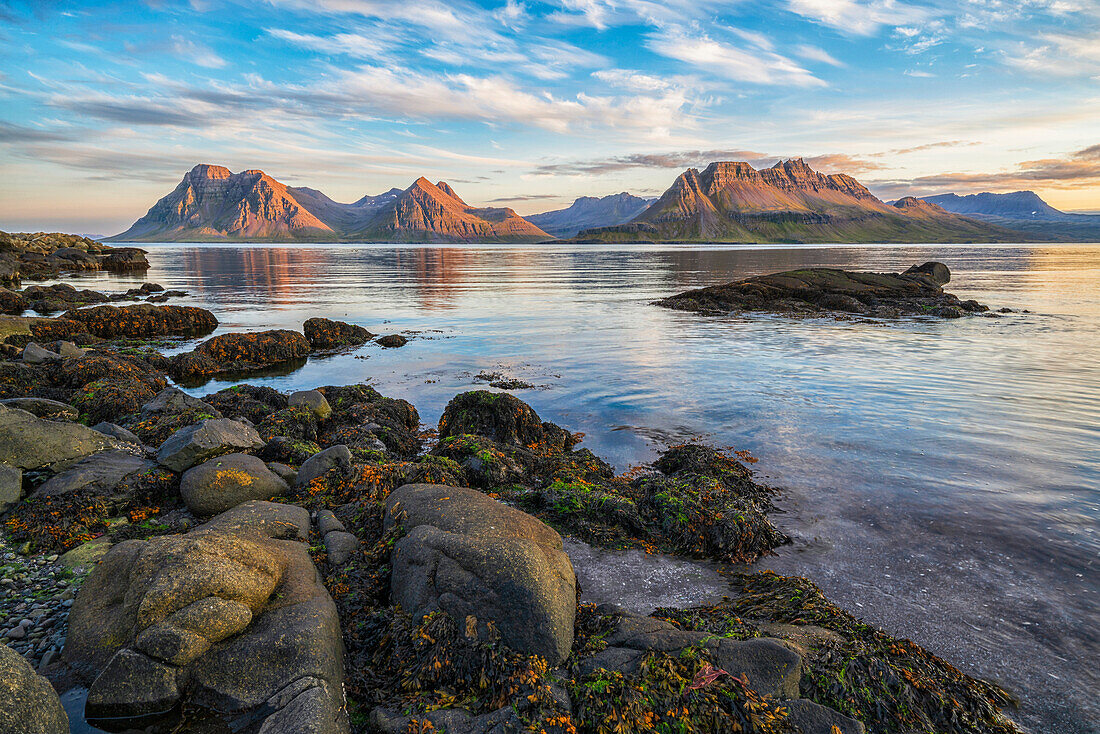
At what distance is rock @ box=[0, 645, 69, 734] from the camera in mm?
3742

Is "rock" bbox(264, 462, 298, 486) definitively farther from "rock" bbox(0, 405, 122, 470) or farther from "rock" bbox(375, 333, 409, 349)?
"rock" bbox(375, 333, 409, 349)

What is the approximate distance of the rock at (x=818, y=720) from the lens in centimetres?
442

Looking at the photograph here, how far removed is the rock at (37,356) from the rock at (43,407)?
22.7 ft

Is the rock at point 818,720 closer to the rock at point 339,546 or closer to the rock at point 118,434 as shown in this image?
the rock at point 339,546

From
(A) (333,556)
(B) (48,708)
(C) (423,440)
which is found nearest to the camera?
(B) (48,708)

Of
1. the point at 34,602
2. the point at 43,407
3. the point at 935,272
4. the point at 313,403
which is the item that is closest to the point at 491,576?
the point at 34,602

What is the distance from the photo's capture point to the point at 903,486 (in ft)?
32.6

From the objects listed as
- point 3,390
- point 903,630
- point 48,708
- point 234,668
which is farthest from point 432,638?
point 3,390

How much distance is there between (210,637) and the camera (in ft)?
16.1

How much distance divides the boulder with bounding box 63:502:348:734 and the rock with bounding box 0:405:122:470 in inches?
169

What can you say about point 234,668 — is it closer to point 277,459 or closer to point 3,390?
point 277,459

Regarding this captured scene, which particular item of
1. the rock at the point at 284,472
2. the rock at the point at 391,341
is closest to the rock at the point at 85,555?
the rock at the point at 284,472

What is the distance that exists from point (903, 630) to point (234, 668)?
6996mm

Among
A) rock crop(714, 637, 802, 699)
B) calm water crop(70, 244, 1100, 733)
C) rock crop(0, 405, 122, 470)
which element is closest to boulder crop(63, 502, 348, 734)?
rock crop(714, 637, 802, 699)
